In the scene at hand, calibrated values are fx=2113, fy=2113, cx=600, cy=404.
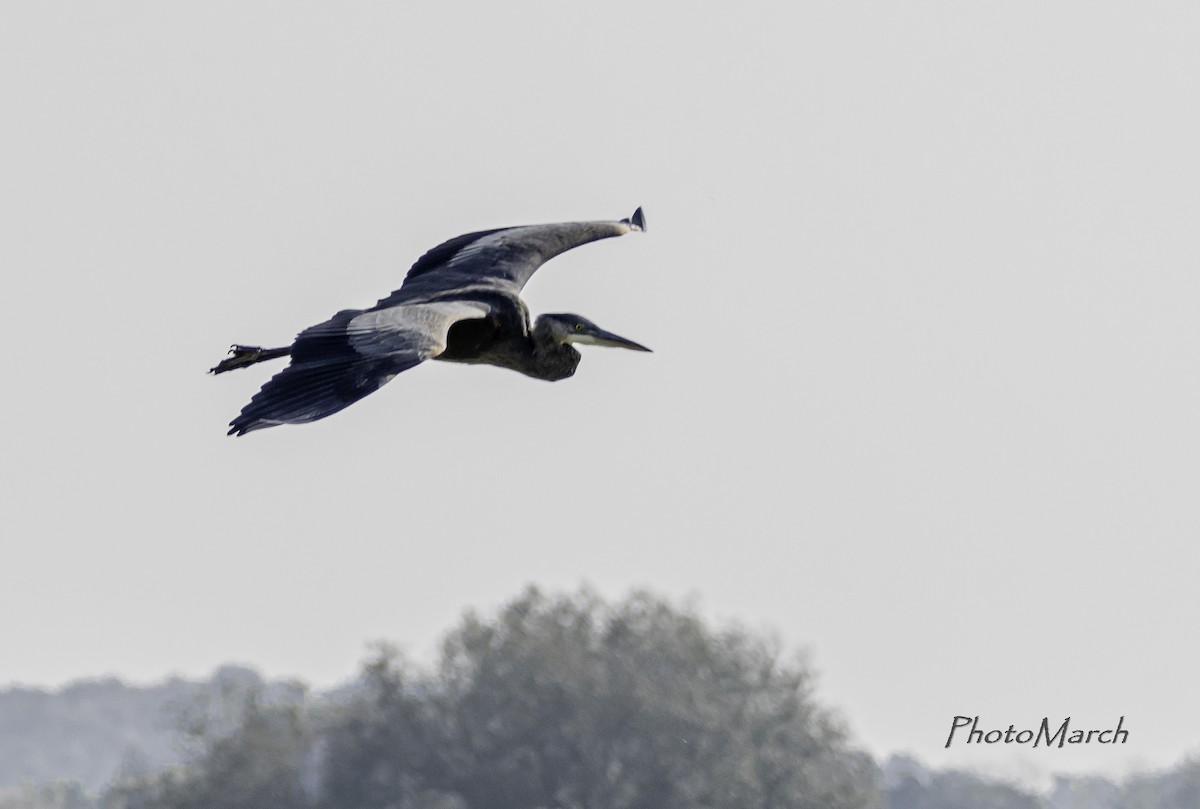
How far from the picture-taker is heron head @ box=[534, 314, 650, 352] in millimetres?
16359

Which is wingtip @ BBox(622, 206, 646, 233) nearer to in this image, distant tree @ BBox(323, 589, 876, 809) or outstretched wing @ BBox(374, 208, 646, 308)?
outstretched wing @ BBox(374, 208, 646, 308)

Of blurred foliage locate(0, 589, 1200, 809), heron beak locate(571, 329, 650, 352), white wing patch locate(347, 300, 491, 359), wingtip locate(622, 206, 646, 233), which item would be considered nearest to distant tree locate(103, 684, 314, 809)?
blurred foliage locate(0, 589, 1200, 809)

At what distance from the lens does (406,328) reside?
13.8m

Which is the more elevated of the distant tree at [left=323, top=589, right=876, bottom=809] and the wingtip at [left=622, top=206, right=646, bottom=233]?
the distant tree at [left=323, top=589, right=876, bottom=809]

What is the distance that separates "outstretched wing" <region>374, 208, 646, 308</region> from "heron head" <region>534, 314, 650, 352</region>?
1.20 ft

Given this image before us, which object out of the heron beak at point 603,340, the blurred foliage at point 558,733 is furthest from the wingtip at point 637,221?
the blurred foliage at point 558,733

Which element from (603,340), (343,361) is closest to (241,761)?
(603,340)

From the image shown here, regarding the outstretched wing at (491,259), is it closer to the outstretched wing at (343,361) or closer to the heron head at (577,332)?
the heron head at (577,332)

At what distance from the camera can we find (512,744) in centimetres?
5697

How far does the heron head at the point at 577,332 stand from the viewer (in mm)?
16359

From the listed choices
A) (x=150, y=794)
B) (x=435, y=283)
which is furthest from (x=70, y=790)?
(x=435, y=283)

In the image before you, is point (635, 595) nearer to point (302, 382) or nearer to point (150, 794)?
point (150, 794)

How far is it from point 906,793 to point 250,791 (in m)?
29.6

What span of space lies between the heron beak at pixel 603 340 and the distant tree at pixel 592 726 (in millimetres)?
38965
